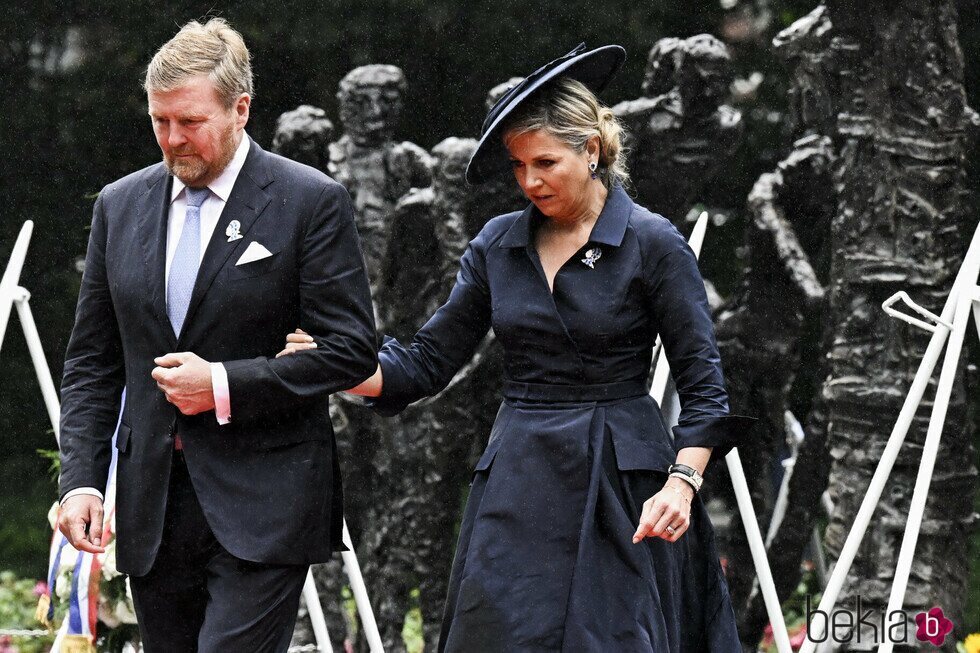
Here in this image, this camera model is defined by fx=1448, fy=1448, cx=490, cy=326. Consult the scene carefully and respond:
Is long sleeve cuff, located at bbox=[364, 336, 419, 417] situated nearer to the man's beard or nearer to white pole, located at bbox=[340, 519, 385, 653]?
the man's beard

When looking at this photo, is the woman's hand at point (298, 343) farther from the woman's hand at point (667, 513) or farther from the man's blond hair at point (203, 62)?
the woman's hand at point (667, 513)

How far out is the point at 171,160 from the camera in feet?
8.36

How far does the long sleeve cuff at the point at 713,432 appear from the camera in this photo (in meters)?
2.71

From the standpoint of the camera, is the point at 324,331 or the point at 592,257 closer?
the point at 324,331

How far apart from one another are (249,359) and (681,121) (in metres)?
2.45

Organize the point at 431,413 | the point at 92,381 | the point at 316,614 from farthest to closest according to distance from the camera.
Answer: the point at 431,413
the point at 316,614
the point at 92,381

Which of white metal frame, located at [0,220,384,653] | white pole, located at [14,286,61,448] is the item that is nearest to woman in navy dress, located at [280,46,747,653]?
white metal frame, located at [0,220,384,653]

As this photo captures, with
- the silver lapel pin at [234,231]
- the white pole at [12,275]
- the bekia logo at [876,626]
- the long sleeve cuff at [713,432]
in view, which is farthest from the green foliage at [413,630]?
the silver lapel pin at [234,231]

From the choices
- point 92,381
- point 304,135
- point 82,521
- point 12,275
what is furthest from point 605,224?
point 304,135

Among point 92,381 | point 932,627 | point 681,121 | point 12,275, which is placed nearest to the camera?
point 92,381

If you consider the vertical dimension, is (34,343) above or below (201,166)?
below

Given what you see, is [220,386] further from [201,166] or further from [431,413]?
[431,413]

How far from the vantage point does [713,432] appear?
107 inches

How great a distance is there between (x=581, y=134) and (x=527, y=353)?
17.1 inches
